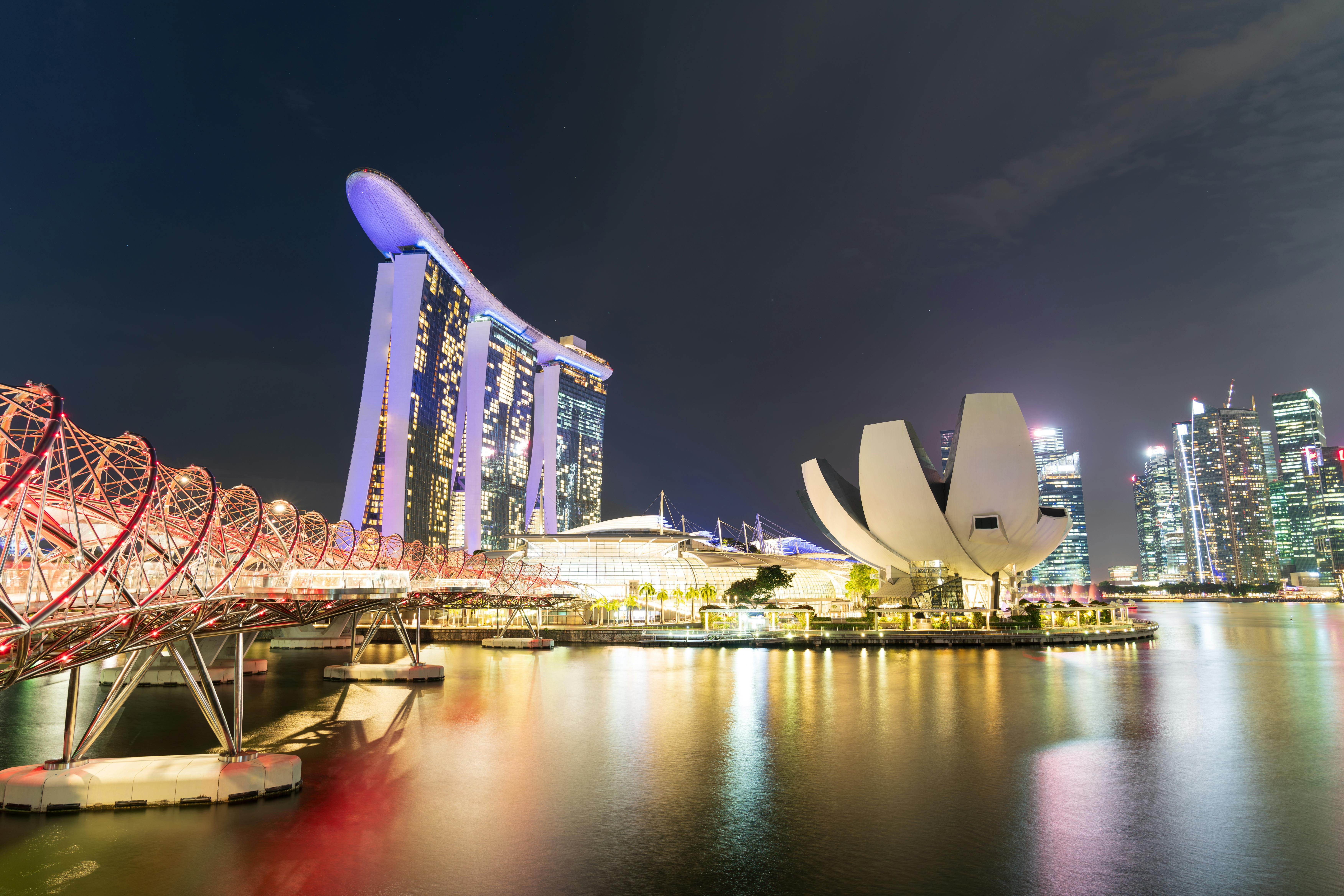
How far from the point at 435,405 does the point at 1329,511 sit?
186160 millimetres

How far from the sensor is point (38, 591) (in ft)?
29.9

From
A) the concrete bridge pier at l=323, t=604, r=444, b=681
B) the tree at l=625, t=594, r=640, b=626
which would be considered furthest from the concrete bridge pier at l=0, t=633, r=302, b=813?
the tree at l=625, t=594, r=640, b=626

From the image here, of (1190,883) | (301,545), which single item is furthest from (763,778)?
(301,545)

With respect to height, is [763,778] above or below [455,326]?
below

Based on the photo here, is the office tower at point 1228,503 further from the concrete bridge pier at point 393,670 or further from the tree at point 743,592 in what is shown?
the concrete bridge pier at point 393,670

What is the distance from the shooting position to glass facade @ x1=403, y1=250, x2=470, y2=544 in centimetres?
7600

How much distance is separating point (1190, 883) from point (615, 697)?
55.2ft

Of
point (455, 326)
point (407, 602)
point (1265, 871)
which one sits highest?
point (455, 326)

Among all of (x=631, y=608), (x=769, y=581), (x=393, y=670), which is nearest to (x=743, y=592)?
(x=769, y=581)

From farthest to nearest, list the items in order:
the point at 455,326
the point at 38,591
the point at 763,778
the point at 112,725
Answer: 1. the point at 455,326
2. the point at 112,725
3. the point at 763,778
4. the point at 38,591

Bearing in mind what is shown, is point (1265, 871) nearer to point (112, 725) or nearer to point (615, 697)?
point (615, 697)

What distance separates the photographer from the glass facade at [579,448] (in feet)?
426

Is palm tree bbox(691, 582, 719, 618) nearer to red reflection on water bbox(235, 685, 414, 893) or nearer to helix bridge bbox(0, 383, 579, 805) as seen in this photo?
helix bridge bbox(0, 383, 579, 805)

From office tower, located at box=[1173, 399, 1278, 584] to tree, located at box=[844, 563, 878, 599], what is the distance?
165957 mm
